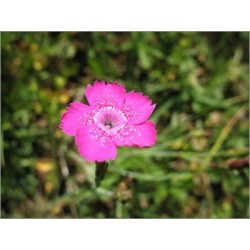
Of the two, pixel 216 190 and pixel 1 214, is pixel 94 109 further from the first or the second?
pixel 216 190

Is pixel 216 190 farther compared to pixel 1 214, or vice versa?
pixel 216 190

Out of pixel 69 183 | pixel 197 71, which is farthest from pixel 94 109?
pixel 197 71

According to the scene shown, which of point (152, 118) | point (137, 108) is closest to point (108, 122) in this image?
point (137, 108)

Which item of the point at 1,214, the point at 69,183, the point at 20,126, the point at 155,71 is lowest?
the point at 1,214

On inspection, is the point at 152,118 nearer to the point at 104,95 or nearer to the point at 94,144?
the point at 104,95

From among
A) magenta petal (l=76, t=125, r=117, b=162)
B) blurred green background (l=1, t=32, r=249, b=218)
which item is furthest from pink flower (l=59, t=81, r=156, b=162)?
blurred green background (l=1, t=32, r=249, b=218)

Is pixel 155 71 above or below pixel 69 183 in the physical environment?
above

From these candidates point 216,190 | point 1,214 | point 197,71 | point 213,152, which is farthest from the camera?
point 197,71

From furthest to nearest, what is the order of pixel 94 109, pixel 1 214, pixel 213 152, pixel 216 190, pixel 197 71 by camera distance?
pixel 197 71 → pixel 216 190 → pixel 213 152 → pixel 1 214 → pixel 94 109
